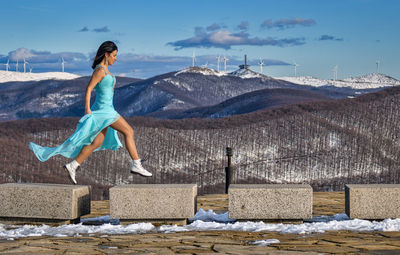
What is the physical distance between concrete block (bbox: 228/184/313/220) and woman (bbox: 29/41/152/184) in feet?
6.16

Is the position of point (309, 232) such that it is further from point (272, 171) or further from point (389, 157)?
point (389, 157)

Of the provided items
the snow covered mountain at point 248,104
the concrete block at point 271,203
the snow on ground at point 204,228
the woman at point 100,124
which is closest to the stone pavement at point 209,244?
the snow on ground at point 204,228

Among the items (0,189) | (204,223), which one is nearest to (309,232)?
(204,223)

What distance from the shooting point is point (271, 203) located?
10914 millimetres

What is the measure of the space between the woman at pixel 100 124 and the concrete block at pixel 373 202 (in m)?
3.62

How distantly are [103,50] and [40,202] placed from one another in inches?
112

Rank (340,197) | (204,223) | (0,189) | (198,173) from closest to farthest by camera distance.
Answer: (204,223) < (0,189) < (340,197) < (198,173)

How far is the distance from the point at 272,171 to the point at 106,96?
59.1 meters

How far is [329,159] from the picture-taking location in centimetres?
7356

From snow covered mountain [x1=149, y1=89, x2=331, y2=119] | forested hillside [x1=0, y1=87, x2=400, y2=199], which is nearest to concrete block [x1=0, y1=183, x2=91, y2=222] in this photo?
forested hillside [x1=0, y1=87, x2=400, y2=199]

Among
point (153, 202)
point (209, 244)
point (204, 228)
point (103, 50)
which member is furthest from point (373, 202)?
point (103, 50)

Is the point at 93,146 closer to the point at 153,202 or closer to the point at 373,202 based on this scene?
the point at 153,202

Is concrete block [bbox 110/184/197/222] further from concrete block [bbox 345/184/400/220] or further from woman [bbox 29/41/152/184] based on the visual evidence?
concrete block [bbox 345/184/400/220]

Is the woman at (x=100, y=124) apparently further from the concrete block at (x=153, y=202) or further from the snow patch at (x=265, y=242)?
the snow patch at (x=265, y=242)
